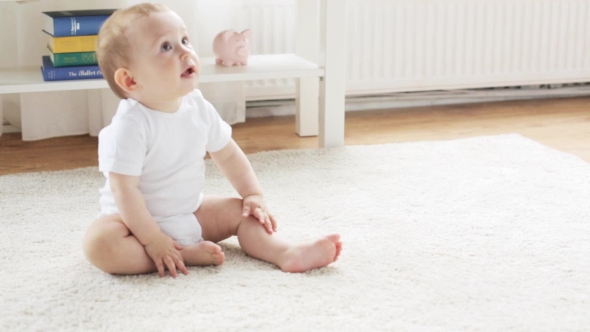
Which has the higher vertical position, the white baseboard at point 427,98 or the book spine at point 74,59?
the book spine at point 74,59

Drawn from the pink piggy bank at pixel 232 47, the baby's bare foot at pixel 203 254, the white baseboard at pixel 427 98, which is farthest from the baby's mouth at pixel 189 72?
the white baseboard at pixel 427 98

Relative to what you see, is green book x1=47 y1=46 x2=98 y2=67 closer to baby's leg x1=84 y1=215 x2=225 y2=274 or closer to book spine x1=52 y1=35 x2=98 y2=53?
book spine x1=52 y1=35 x2=98 y2=53

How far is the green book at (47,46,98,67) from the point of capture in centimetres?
162

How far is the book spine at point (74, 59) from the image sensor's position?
1614mm

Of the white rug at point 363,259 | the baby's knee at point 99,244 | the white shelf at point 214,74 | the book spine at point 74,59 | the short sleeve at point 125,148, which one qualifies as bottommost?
the white rug at point 363,259

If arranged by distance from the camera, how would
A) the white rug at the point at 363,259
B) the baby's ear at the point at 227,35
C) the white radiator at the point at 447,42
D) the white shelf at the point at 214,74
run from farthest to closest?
1. the white radiator at the point at 447,42
2. the baby's ear at the point at 227,35
3. the white shelf at the point at 214,74
4. the white rug at the point at 363,259

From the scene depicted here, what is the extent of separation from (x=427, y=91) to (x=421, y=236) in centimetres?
131

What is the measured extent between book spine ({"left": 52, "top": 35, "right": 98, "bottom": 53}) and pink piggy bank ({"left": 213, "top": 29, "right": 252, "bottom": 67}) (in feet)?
1.01

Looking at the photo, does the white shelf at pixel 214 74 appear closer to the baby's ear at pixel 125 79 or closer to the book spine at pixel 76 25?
the book spine at pixel 76 25

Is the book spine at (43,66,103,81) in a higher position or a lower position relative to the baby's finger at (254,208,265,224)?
higher

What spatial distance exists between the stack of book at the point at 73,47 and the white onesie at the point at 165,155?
0.58 metres

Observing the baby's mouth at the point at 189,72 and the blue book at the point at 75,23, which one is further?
the blue book at the point at 75,23

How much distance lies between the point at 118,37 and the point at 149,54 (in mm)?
50

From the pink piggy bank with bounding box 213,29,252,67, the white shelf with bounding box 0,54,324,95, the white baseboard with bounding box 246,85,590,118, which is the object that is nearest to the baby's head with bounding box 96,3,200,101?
the white shelf with bounding box 0,54,324,95
